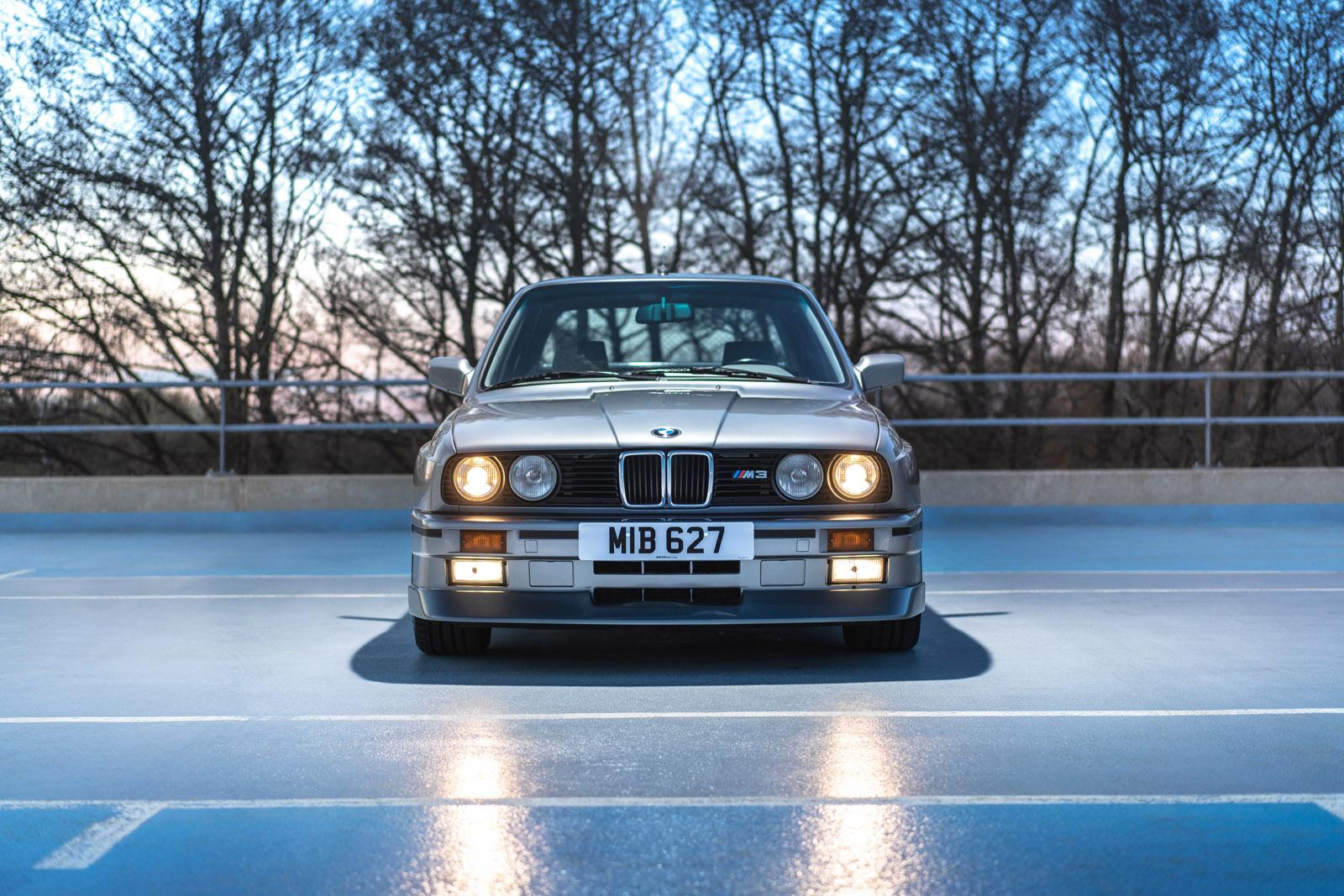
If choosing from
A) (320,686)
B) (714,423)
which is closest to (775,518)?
(714,423)

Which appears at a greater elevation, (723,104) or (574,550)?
(723,104)

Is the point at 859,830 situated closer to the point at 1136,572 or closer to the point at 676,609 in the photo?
the point at 676,609

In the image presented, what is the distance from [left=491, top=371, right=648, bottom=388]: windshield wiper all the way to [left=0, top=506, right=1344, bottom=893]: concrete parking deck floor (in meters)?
1.14

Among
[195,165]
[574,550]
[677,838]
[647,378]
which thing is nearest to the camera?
[677,838]

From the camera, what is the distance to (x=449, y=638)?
648 centimetres

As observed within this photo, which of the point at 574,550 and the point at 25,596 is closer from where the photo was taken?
the point at 574,550

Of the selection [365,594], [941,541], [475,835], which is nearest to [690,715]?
[475,835]

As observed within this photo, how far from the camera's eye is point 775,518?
5.92 m

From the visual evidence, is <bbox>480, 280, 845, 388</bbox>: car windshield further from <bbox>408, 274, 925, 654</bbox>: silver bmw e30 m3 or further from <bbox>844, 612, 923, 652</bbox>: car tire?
<bbox>844, 612, 923, 652</bbox>: car tire

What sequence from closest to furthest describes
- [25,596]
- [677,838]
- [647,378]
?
[677,838], [647,378], [25,596]

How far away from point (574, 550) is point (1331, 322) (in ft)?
53.7

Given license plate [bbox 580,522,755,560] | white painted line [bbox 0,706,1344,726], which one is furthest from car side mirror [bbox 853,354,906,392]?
white painted line [bbox 0,706,1344,726]

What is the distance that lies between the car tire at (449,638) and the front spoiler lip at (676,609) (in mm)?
387

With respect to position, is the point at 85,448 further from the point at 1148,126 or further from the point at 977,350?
the point at 1148,126
